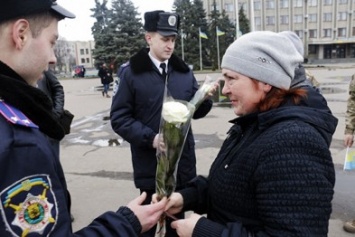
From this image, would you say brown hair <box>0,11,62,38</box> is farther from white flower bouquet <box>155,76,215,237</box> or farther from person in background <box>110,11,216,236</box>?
person in background <box>110,11,216,236</box>

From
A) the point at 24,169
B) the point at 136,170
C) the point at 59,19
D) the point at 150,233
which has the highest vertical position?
the point at 59,19

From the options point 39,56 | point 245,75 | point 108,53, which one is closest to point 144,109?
point 245,75

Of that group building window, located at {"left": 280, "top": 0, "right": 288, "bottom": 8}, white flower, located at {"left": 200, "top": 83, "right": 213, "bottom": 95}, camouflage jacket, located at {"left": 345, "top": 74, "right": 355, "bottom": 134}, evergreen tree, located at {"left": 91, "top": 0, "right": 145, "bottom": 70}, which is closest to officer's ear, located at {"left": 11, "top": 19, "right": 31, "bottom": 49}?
white flower, located at {"left": 200, "top": 83, "right": 213, "bottom": 95}

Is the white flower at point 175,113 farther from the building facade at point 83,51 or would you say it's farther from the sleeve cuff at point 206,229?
the building facade at point 83,51

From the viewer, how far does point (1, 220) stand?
1126mm

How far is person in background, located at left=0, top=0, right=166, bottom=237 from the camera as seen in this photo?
45.1 inches

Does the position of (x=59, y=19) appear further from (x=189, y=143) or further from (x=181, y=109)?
(x=189, y=143)

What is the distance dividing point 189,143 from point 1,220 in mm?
2319

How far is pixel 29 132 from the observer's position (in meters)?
1.21

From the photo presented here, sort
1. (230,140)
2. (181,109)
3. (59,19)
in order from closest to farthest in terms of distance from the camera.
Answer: (59,19)
(181,109)
(230,140)

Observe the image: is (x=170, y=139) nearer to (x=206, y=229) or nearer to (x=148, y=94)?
(x=206, y=229)

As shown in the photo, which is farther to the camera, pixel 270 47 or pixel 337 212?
pixel 337 212

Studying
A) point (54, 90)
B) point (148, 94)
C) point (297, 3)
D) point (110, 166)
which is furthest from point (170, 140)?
point (297, 3)

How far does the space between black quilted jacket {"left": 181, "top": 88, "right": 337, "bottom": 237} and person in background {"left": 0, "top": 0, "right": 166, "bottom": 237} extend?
1.85 ft
